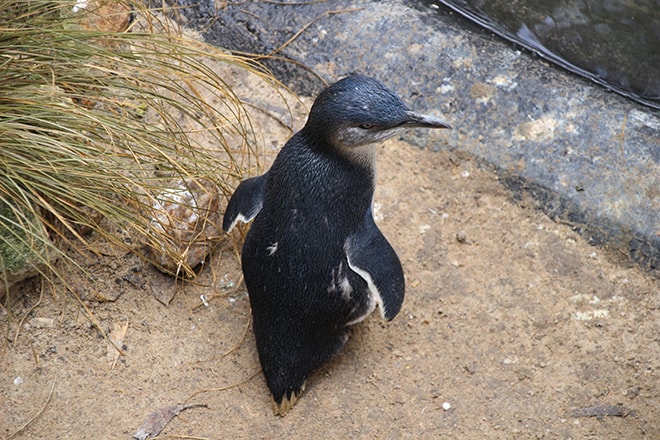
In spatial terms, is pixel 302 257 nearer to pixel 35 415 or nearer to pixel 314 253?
pixel 314 253

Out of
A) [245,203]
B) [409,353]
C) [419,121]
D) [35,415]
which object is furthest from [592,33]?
[35,415]

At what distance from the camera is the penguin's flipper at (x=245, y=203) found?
8.55 feet

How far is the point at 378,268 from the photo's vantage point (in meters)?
2.49

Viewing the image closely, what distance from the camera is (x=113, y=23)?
10.6ft

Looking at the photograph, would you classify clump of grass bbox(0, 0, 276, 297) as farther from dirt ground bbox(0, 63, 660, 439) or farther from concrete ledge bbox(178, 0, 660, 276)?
concrete ledge bbox(178, 0, 660, 276)

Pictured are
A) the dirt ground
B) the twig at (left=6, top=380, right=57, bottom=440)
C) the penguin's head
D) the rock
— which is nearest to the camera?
the penguin's head

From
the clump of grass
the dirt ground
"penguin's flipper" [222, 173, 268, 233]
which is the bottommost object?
the dirt ground

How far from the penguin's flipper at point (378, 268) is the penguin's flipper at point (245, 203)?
333 mm

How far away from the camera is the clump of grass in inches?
97.9

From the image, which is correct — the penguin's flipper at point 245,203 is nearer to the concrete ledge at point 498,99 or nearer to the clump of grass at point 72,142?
the clump of grass at point 72,142

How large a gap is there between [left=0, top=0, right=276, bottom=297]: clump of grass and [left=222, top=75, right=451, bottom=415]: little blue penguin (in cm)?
40

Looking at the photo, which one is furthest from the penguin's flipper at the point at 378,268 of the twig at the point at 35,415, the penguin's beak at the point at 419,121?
the twig at the point at 35,415

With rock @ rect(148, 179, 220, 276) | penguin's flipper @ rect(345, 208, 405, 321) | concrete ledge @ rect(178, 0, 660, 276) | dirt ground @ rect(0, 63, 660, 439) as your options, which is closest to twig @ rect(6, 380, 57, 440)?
dirt ground @ rect(0, 63, 660, 439)

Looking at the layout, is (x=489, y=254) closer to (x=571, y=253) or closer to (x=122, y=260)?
(x=571, y=253)
